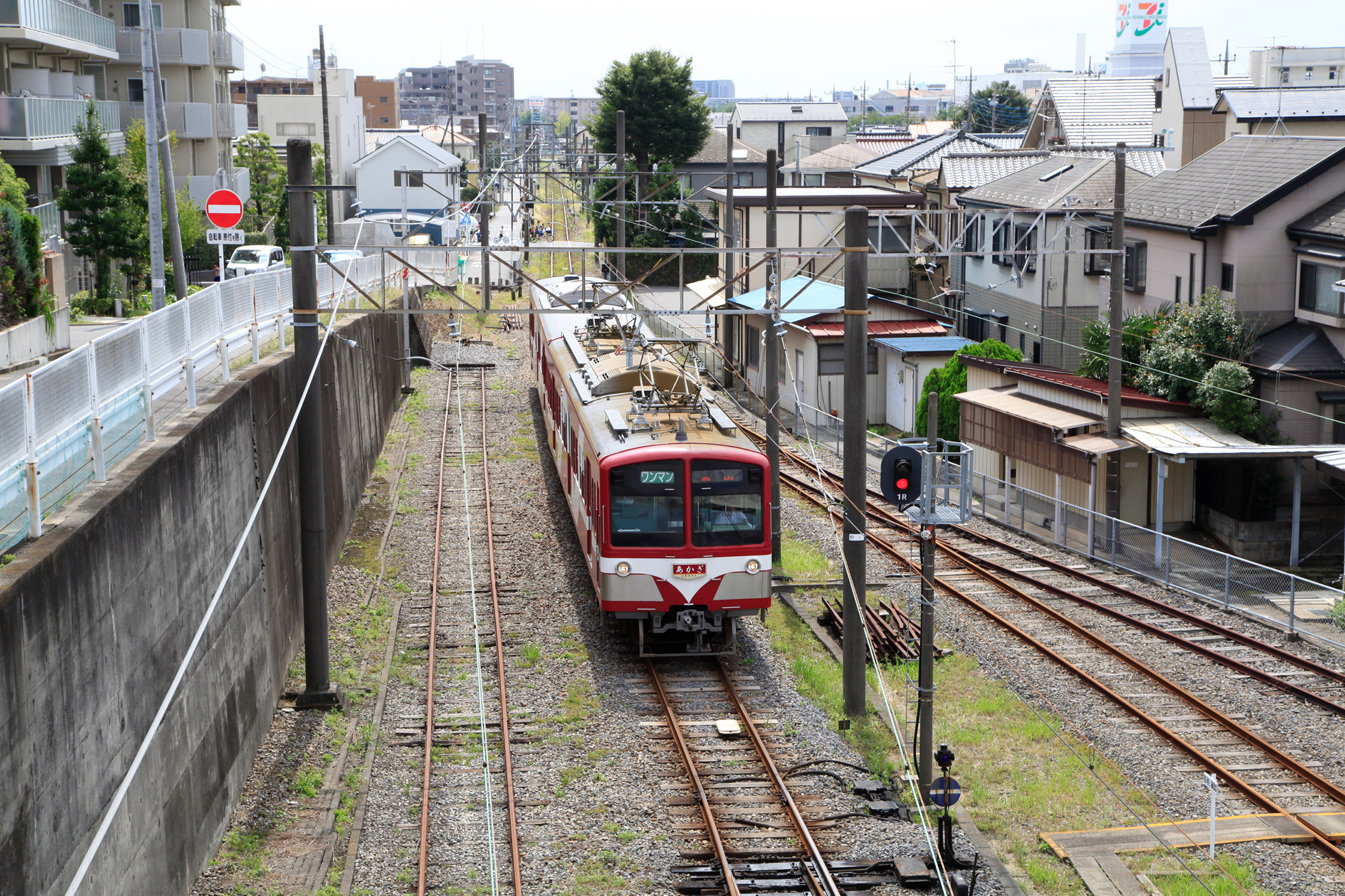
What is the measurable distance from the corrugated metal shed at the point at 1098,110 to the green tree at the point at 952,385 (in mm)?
18691

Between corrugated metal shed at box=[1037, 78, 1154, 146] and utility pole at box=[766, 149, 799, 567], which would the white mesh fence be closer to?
utility pole at box=[766, 149, 799, 567]

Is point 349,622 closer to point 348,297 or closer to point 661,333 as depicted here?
point 661,333

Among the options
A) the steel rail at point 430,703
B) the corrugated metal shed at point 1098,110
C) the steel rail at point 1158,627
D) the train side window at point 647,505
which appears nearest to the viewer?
the steel rail at point 430,703

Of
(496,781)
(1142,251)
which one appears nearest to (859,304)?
(496,781)

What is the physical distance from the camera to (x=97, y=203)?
75.0ft

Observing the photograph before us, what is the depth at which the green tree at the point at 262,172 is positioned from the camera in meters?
44.2

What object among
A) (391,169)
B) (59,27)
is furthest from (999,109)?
(59,27)

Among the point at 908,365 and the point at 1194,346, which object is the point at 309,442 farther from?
the point at 908,365

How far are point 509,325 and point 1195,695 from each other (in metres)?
32.7

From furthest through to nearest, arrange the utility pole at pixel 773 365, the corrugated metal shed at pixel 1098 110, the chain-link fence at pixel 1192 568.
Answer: the corrugated metal shed at pixel 1098 110 < the chain-link fence at pixel 1192 568 < the utility pole at pixel 773 365

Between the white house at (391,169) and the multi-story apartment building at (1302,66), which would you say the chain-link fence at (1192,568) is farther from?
the white house at (391,169)

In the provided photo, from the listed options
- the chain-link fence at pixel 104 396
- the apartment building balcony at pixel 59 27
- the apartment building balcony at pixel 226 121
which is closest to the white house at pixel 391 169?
the apartment building balcony at pixel 226 121

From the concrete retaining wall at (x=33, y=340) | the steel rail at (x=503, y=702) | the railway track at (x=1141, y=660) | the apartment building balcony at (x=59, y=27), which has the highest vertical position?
the apartment building balcony at (x=59, y=27)

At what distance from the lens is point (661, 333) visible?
814 inches
